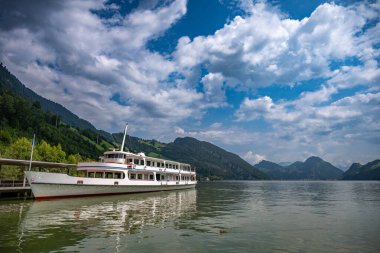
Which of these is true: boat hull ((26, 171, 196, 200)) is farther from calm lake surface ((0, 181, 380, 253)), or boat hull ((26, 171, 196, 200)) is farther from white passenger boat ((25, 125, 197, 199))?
calm lake surface ((0, 181, 380, 253))

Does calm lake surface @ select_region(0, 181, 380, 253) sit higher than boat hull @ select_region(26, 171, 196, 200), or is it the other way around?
boat hull @ select_region(26, 171, 196, 200)

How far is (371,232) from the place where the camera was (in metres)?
22.2

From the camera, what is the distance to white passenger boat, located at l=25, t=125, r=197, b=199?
40844 millimetres

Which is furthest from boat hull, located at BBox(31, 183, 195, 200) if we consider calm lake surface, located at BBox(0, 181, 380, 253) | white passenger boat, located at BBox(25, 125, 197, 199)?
calm lake surface, located at BBox(0, 181, 380, 253)

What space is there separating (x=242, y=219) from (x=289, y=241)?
30.8ft

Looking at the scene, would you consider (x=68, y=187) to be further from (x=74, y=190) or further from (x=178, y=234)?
(x=178, y=234)

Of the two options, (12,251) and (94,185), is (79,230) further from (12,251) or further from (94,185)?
(94,185)

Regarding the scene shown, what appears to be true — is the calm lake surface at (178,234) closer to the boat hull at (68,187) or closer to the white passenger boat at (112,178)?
the boat hull at (68,187)

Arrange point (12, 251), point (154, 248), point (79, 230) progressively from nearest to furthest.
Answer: point (12, 251) → point (154, 248) → point (79, 230)

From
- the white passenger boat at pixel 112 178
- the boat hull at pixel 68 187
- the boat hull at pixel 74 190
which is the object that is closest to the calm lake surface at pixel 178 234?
the boat hull at pixel 68 187

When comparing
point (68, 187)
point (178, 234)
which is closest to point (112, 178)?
point (68, 187)

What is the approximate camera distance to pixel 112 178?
2000 inches

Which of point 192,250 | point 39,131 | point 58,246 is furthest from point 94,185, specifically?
point 39,131

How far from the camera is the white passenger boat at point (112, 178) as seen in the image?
1608 inches
